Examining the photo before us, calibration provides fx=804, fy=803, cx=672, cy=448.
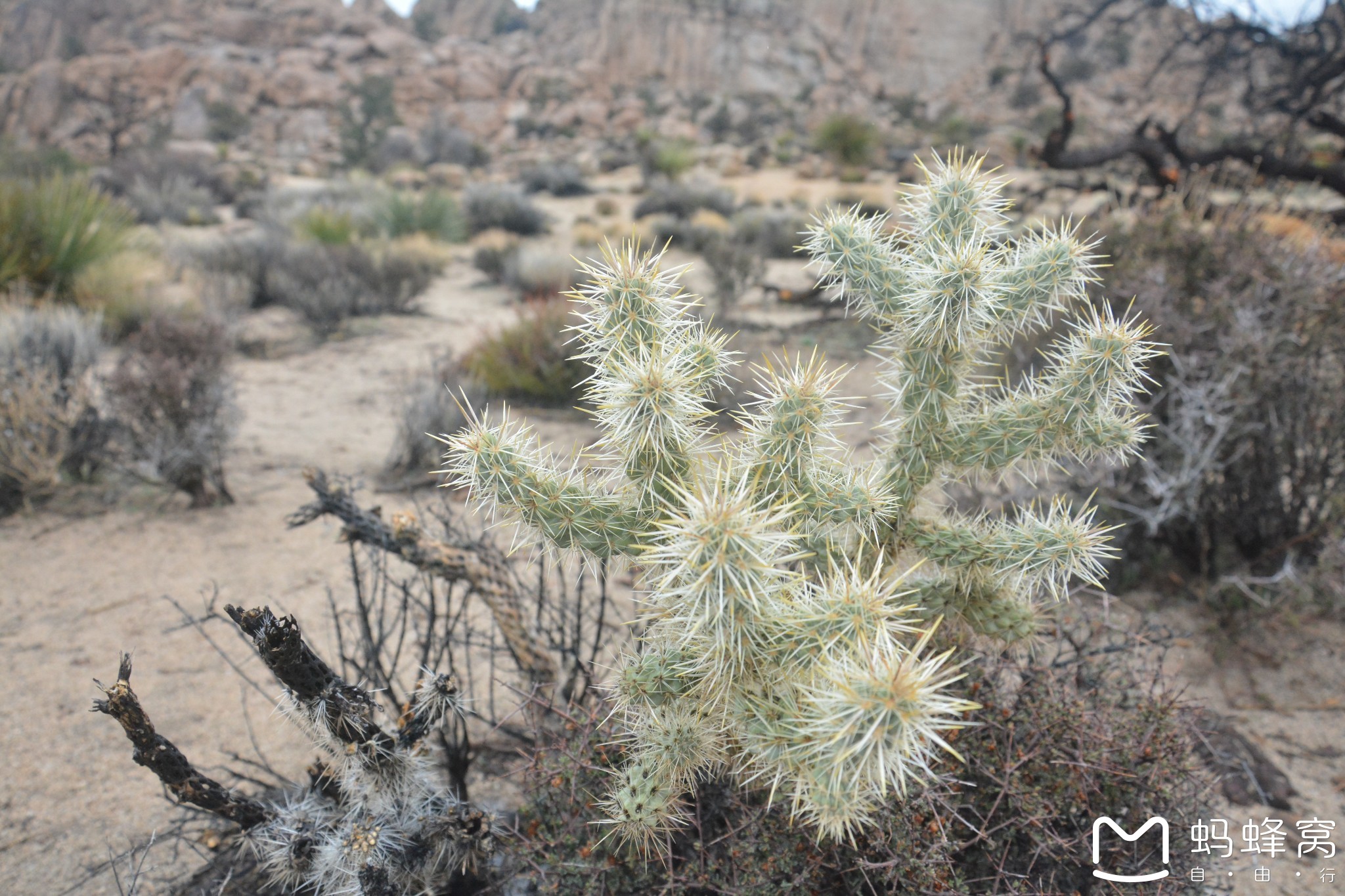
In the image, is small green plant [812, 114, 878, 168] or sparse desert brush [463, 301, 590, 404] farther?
small green plant [812, 114, 878, 168]

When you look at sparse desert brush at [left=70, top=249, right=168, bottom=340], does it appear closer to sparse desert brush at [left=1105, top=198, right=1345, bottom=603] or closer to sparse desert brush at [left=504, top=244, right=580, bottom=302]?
sparse desert brush at [left=504, top=244, right=580, bottom=302]

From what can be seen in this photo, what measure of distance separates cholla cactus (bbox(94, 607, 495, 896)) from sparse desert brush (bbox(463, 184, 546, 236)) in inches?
610

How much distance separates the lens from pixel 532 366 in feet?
23.7

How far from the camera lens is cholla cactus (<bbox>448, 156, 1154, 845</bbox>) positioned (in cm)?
134

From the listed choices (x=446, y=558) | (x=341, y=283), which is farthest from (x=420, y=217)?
(x=446, y=558)

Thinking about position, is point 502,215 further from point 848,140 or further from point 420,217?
point 848,140

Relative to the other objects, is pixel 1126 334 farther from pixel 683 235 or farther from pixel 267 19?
pixel 267 19

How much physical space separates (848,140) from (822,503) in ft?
86.3

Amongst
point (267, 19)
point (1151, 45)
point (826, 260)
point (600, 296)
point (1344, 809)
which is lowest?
point (1344, 809)

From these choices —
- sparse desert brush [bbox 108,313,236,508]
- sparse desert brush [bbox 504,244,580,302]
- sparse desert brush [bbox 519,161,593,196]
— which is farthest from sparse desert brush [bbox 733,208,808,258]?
sparse desert brush [bbox 519,161,593,196]

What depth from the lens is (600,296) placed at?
1.80m

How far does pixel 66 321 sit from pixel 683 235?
33.5ft

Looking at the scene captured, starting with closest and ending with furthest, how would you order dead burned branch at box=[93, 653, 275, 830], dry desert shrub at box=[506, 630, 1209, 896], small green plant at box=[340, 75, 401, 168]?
dead burned branch at box=[93, 653, 275, 830] < dry desert shrub at box=[506, 630, 1209, 896] < small green plant at box=[340, 75, 401, 168]

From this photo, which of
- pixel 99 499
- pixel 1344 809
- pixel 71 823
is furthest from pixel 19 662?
pixel 1344 809
